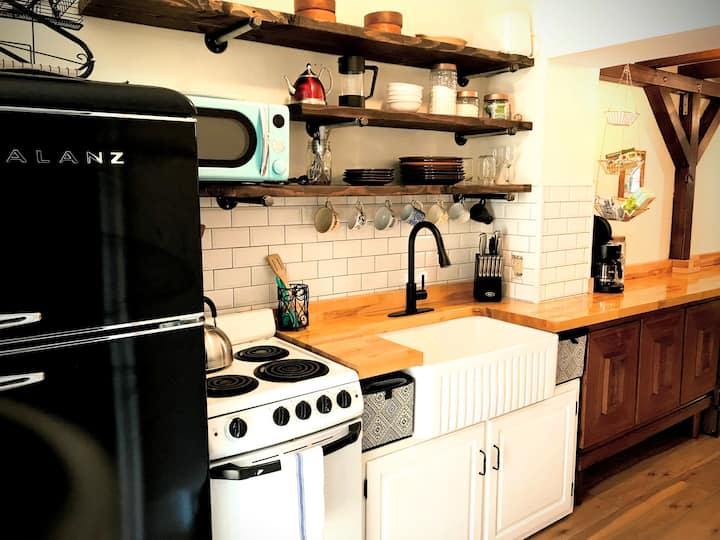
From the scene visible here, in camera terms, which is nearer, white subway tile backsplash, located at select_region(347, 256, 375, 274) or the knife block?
white subway tile backsplash, located at select_region(347, 256, 375, 274)

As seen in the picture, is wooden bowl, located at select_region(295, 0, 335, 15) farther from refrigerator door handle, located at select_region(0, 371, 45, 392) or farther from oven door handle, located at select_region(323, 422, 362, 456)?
refrigerator door handle, located at select_region(0, 371, 45, 392)

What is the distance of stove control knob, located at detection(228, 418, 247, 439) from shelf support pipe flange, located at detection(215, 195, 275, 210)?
2.60 ft

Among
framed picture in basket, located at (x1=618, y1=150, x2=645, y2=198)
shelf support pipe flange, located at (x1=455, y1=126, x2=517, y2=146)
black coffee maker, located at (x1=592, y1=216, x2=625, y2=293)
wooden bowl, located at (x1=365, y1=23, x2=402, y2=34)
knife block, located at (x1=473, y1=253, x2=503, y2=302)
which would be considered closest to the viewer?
wooden bowl, located at (x1=365, y1=23, x2=402, y2=34)

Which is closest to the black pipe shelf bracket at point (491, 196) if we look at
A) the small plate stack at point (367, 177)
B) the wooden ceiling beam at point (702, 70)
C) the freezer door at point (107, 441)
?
the small plate stack at point (367, 177)

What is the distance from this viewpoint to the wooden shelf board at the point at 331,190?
2.08 metres

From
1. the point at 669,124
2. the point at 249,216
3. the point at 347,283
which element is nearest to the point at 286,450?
the point at 249,216

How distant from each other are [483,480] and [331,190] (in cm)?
129

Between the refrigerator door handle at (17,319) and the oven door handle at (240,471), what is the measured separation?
654 mm

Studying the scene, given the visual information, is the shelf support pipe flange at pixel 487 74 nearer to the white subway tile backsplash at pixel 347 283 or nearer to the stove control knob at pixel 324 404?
the white subway tile backsplash at pixel 347 283

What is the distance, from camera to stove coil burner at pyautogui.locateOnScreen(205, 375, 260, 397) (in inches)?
72.2

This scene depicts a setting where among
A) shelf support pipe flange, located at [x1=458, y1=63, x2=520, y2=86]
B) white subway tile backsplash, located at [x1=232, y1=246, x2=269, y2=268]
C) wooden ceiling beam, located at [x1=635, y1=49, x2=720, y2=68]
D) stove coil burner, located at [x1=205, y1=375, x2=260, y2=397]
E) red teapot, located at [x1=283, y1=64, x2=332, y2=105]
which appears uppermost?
wooden ceiling beam, located at [x1=635, y1=49, x2=720, y2=68]

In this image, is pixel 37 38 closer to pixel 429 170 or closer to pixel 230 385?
pixel 230 385

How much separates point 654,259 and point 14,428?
14.2 ft

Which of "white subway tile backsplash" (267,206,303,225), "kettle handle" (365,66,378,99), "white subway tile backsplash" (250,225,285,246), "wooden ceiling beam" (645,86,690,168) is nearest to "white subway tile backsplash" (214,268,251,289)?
"white subway tile backsplash" (250,225,285,246)
